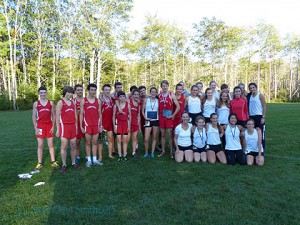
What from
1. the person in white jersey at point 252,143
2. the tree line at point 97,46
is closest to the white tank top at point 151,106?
the person in white jersey at point 252,143

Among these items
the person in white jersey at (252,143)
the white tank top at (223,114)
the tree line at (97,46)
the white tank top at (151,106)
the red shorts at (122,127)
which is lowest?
the person in white jersey at (252,143)

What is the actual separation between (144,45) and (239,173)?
3414 cm

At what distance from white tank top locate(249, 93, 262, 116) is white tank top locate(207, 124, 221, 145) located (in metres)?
1.13

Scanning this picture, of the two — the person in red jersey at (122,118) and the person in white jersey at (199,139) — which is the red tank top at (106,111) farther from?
the person in white jersey at (199,139)

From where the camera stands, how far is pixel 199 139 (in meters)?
6.03

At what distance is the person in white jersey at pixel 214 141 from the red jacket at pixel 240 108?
0.56 metres

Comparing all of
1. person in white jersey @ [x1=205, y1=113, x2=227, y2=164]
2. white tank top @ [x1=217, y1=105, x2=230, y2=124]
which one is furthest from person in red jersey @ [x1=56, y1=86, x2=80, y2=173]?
white tank top @ [x1=217, y1=105, x2=230, y2=124]

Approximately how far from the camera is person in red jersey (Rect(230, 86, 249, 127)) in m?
6.07

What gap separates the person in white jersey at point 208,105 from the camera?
6275mm

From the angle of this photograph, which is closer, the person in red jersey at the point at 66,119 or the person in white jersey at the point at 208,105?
the person in red jersey at the point at 66,119

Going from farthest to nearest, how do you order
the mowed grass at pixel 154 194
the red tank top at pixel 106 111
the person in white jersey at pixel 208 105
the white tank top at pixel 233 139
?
the person in white jersey at pixel 208 105, the red tank top at pixel 106 111, the white tank top at pixel 233 139, the mowed grass at pixel 154 194

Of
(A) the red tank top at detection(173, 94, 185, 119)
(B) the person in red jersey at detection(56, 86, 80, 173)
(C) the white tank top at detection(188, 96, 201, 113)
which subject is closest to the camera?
(B) the person in red jersey at detection(56, 86, 80, 173)

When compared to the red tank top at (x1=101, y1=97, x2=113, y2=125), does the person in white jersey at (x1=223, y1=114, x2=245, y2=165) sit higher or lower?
lower

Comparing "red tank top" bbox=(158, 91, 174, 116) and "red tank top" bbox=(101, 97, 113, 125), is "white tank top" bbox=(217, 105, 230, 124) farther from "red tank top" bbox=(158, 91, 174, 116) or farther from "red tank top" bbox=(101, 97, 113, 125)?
"red tank top" bbox=(101, 97, 113, 125)
